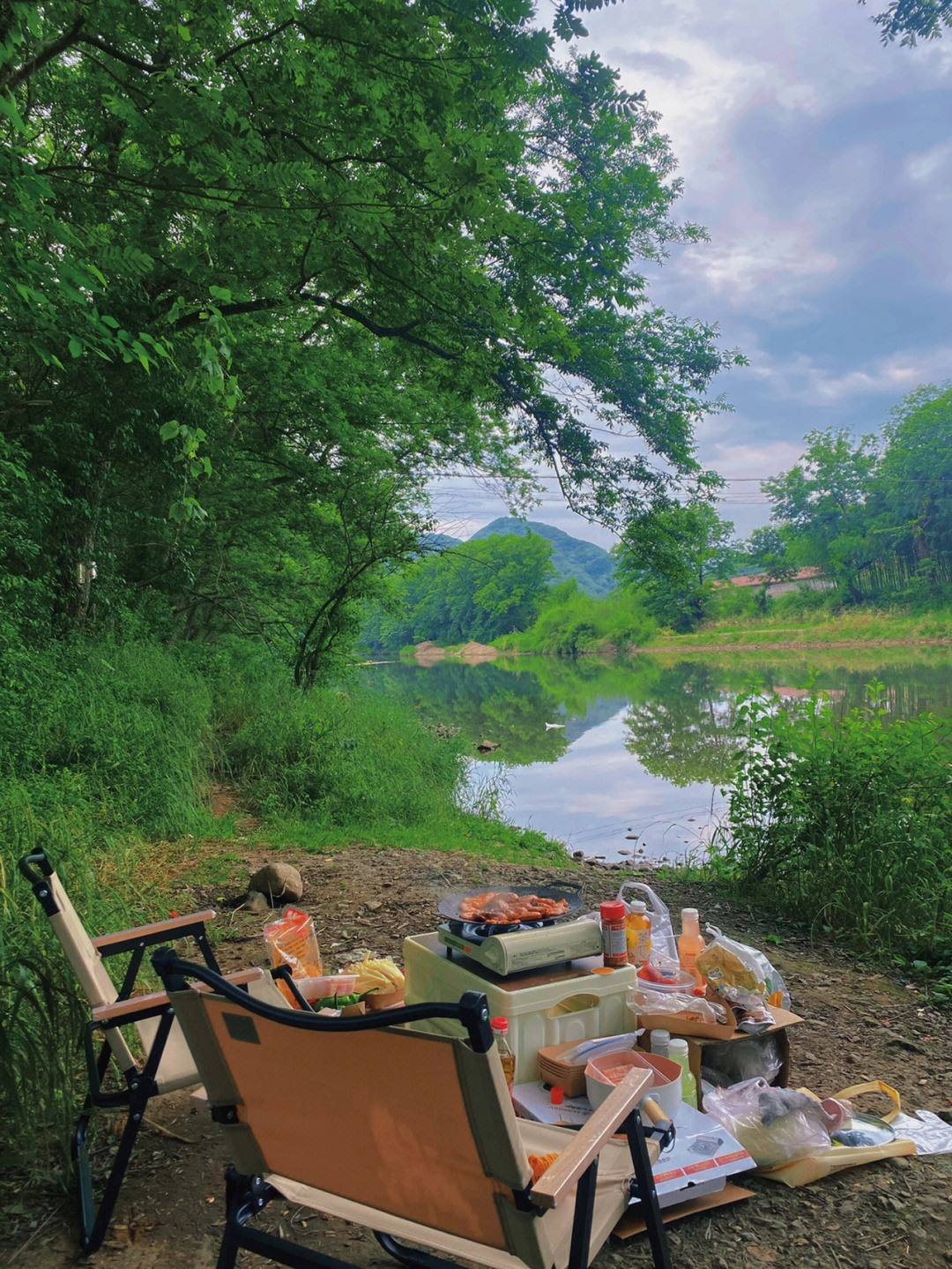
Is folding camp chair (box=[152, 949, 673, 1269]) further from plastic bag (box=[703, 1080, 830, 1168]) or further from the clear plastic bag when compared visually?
the clear plastic bag

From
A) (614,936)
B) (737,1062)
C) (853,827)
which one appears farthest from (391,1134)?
(853,827)

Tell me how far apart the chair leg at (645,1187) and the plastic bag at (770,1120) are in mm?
680

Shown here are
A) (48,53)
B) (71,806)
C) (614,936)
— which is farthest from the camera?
(71,806)

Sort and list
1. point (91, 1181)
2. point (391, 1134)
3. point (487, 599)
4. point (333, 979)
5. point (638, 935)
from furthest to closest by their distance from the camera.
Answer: point (487, 599) < point (333, 979) < point (638, 935) < point (91, 1181) < point (391, 1134)

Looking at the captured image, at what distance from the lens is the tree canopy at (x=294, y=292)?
4066 millimetres

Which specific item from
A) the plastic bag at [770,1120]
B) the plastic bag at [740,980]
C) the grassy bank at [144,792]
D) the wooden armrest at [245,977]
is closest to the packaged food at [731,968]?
the plastic bag at [740,980]

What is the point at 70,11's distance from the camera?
3.64m

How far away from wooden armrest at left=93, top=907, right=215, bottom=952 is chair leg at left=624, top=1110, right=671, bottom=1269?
59.4 inches

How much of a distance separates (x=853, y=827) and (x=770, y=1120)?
3.10 meters

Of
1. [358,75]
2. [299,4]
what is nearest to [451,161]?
[358,75]

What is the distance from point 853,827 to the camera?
5.14 m

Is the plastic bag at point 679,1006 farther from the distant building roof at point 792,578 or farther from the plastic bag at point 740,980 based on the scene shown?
the distant building roof at point 792,578

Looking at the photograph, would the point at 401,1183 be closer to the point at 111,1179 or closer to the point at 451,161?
the point at 111,1179

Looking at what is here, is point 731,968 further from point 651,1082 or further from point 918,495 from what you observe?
point 918,495
